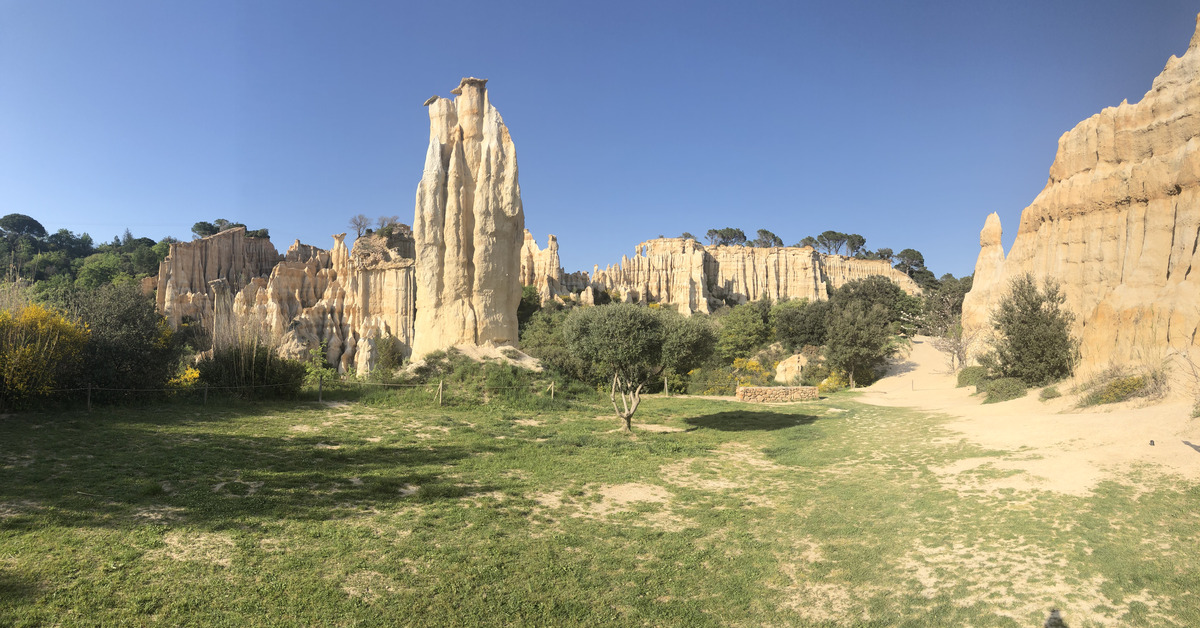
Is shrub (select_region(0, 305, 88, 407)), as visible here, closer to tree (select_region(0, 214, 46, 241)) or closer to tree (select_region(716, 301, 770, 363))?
tree (select_region(716, 301, 770, 363))

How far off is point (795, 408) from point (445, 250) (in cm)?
1415

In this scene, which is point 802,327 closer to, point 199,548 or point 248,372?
point 248,372

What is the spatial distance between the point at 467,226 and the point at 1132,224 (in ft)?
71.0

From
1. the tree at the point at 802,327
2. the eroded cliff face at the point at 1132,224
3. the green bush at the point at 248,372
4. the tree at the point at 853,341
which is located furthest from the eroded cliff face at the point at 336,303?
the eroded cliff face at the point at 1132,224

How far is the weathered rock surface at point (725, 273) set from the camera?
80.1m

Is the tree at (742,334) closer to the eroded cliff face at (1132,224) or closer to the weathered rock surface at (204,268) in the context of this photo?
the eroded cliff face at (1132,224)

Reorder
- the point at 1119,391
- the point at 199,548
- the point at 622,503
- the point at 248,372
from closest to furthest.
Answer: the point at 199,548 < the point at 622,503 < the point at 1119,391 < the point at 248,372

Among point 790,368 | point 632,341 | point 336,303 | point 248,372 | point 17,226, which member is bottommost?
point 790,368

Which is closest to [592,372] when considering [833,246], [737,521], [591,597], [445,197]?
[445,197]

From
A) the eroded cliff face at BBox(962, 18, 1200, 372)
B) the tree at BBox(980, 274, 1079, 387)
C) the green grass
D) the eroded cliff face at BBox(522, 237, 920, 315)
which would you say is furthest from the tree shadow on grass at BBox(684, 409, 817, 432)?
the eroded cliff face at BBox(522, 237, 920, 315)

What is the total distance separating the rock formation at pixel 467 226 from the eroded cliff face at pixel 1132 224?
62.2ft

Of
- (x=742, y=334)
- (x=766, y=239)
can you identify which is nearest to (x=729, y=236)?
(x=766, y=239)

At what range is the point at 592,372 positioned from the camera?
22.8 m

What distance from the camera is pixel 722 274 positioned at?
8875cm
